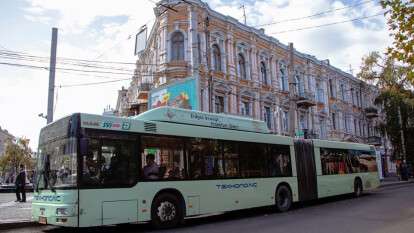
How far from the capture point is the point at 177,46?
2564 centimetres

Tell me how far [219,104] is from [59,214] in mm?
19180

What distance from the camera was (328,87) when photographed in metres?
41.2

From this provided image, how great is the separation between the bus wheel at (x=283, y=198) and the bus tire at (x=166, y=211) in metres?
4.70

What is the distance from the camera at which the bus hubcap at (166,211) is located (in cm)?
1003

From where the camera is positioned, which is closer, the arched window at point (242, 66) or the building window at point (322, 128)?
the arched window at point (242, 66)

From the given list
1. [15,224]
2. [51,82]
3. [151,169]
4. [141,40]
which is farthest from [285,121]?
[15,224]

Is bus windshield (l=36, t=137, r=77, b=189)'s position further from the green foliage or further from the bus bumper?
the green foliage

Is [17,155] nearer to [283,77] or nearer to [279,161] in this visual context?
[283,77]

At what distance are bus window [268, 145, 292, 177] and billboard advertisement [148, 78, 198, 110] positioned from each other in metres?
7.74

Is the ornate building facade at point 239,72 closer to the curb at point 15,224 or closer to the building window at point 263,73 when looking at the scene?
the building window at point 263,73

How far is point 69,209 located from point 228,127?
19.6 ft

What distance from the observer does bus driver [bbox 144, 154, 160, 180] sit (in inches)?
388

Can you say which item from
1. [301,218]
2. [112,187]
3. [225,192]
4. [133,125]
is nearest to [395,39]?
[301,218]

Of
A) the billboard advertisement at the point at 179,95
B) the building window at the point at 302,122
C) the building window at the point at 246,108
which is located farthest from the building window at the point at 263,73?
the billboard advertisement at the point at 179,95
